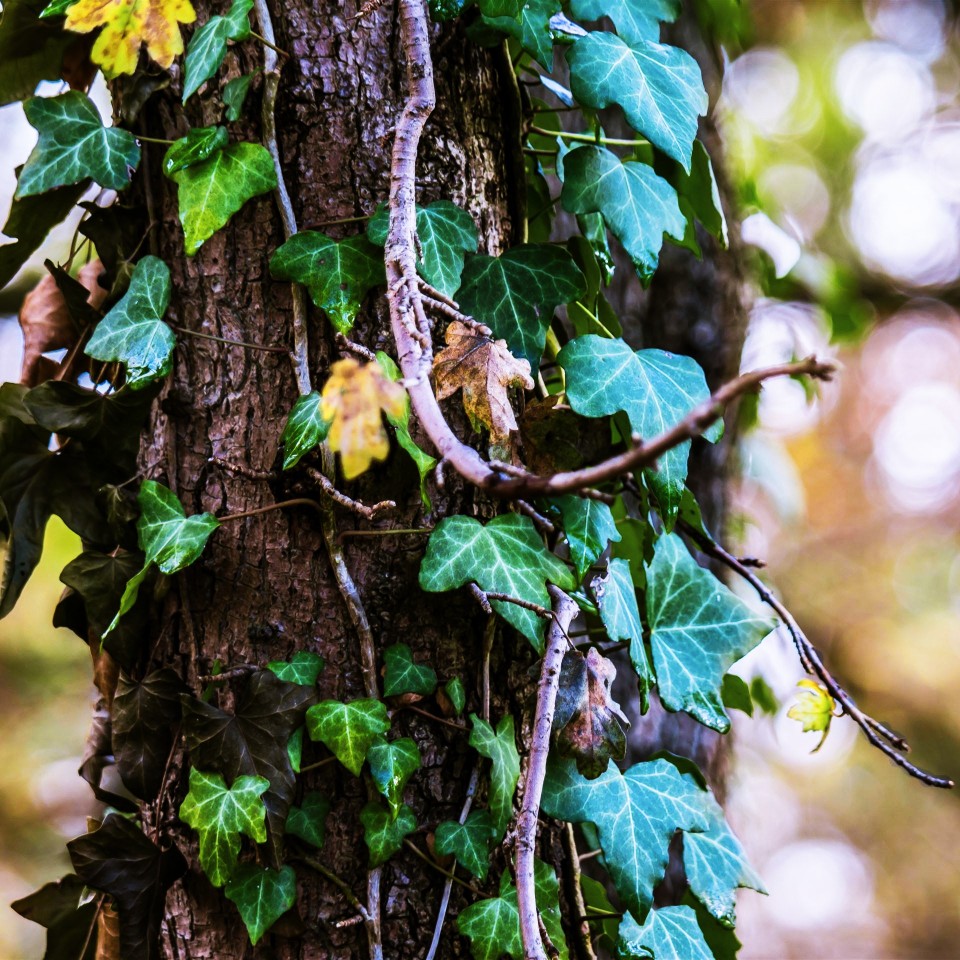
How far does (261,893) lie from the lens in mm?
614

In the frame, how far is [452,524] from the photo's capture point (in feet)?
2.12

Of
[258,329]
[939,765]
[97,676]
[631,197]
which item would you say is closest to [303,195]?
[258,329]

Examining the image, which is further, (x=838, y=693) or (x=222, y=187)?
(x=838, y=693)

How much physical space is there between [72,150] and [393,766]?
0.61 m

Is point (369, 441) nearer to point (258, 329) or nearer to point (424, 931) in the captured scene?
point (258, 329)

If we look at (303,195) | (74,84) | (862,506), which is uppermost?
(862,506)

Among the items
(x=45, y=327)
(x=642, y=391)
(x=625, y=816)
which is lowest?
(x=625, y=816)

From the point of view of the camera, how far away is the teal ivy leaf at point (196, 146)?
0.66 meters

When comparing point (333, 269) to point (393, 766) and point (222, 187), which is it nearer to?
point (222, 187)

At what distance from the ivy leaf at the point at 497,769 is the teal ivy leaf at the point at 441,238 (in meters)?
0.37

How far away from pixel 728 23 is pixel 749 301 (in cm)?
80

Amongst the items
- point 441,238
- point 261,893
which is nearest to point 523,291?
point 441,238

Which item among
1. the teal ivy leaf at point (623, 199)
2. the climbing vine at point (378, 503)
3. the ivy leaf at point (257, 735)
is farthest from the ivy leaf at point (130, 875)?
the teal ivy leaf at point (623, 199)

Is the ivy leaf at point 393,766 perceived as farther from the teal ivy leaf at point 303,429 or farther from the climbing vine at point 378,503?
the teal ivy leaf at point 303,429
